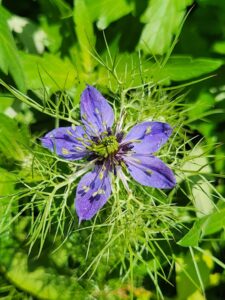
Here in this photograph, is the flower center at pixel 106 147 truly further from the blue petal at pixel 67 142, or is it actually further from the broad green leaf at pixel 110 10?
the broad green leaf at pixel 110 10

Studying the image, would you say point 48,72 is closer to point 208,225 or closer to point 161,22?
point 161,22

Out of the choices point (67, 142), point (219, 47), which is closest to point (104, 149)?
point (67, 142)

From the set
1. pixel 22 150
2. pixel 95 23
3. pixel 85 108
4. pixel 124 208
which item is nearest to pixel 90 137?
pixel 85 108

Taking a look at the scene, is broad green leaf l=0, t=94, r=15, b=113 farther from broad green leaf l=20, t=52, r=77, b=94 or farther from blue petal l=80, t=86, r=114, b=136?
blue petal l=80, t=86, r=114, b=136

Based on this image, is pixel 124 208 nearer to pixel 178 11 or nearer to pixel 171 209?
pixel 171 209

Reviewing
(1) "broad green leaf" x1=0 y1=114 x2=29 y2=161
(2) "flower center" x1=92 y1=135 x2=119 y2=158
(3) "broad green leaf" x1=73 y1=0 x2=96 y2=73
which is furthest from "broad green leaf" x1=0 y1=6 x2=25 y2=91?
(2) "flower center" x1=92 y1=135 x2=119 y2=158

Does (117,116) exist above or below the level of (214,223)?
above
